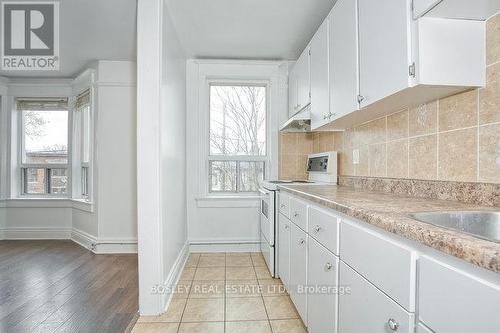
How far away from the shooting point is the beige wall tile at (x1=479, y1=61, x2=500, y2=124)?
1113 millimetres

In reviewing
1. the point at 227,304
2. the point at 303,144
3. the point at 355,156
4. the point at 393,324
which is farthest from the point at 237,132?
the point at 393,324

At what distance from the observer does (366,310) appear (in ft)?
3.22

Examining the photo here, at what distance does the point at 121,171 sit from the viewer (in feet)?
11.1

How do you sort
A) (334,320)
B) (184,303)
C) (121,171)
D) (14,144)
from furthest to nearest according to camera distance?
(14,144)
(121,171)
(184,303)
(334,320)

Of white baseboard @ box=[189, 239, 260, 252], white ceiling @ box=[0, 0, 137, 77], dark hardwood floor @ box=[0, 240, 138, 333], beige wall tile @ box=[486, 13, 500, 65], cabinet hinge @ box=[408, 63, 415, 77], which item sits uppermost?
white ceiling @ box=[0, 0, 137, 77]

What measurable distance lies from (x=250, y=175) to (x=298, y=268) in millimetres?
1833

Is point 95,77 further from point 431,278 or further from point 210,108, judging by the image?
point 431,278

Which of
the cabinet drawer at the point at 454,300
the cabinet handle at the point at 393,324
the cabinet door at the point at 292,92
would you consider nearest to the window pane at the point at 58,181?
the cabinet door at the point at 292,92

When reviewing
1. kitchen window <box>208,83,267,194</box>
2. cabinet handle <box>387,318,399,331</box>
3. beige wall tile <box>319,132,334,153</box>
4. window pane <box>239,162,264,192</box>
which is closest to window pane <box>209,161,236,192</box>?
kitchen window <box>208,83,267,194</box>

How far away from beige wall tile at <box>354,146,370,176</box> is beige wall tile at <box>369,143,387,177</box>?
0.15 ft

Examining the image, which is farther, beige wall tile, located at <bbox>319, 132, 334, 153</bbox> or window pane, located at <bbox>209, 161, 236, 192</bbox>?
window pane, located at <bbox>209, 161, 236, 192</bbox>

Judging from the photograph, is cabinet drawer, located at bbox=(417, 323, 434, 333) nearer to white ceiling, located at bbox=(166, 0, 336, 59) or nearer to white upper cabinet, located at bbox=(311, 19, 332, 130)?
white upper cabinet, located at bbox=(311, 19, 332, 130)

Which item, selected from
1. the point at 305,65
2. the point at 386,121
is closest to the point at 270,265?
the point at 386,121

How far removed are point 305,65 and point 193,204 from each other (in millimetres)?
2012
